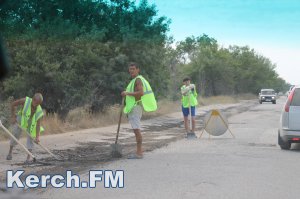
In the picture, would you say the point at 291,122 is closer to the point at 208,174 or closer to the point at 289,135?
the point at 289,135

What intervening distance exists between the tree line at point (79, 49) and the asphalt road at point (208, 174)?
7.28 meters

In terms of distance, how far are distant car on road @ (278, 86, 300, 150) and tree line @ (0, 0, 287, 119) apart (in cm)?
841

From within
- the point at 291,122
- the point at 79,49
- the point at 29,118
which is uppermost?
the point at 79,49

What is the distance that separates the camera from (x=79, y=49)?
1894cm

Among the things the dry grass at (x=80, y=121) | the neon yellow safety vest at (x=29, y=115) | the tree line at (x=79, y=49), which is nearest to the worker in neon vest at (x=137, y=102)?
the neon yellow safety vest at (x=29, y=115)

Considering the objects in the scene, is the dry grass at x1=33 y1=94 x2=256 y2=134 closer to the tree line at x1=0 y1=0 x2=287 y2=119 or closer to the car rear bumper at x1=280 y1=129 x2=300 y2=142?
the tree line at x1=0 y1=0 x2=287 y2=119

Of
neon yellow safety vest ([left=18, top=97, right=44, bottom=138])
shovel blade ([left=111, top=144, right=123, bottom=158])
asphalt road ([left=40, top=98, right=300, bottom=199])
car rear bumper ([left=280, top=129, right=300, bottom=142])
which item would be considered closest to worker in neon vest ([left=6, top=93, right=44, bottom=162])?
neon yellow safety vest ([left=18, top=97, right=44, bottom=138])

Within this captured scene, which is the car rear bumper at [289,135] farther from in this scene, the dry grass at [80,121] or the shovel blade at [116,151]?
the dry grass at [80,121]

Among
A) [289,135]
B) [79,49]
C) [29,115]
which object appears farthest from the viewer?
[79,49]

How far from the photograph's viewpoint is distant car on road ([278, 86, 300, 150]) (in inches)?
460

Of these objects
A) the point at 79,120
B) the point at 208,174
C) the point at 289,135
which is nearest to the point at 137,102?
the point at 208,174

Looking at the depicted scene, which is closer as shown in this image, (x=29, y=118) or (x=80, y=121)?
(x=29, y=118)

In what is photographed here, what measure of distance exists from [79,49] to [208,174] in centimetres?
1154

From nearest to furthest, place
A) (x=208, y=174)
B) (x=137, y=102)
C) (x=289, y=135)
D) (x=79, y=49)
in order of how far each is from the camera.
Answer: (x=208, y=174)
(x=137, y=102)
(x=289, y=135)
(x=79, y=49)
